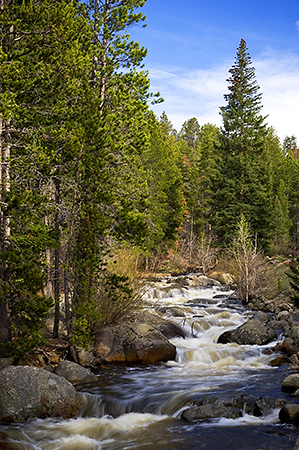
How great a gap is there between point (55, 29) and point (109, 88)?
2.38m

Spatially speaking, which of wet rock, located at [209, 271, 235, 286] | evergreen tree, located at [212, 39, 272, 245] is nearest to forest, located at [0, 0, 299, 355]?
wet rock, located at [209, 271, 235, 286]

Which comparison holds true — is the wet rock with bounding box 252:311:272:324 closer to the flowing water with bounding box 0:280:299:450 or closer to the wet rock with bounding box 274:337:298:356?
the flowing water with bounding box 0:280:299:450

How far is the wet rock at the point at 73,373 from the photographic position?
8.38 meters

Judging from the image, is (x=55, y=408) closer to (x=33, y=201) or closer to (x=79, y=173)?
(x=33, y=201)

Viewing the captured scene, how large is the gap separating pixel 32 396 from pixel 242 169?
24.9 m

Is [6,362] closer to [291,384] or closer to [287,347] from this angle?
[291,384]

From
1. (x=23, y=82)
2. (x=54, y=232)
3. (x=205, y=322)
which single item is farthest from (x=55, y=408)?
(x=205, y=322)

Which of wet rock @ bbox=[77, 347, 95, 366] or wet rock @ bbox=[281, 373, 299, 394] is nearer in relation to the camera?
wet rock @ bbox=[281, 373, 299, 394]

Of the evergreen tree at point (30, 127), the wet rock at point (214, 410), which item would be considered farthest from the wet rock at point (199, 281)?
the wet rock at point (214, 410)

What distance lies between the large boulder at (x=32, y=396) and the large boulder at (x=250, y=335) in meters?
5.87

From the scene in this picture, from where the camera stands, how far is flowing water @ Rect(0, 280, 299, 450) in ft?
20.1

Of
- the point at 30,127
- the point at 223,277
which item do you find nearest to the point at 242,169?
the point at 223,277

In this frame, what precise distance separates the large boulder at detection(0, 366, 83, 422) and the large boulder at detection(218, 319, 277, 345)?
587 cm

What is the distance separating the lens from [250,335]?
1178 cm
